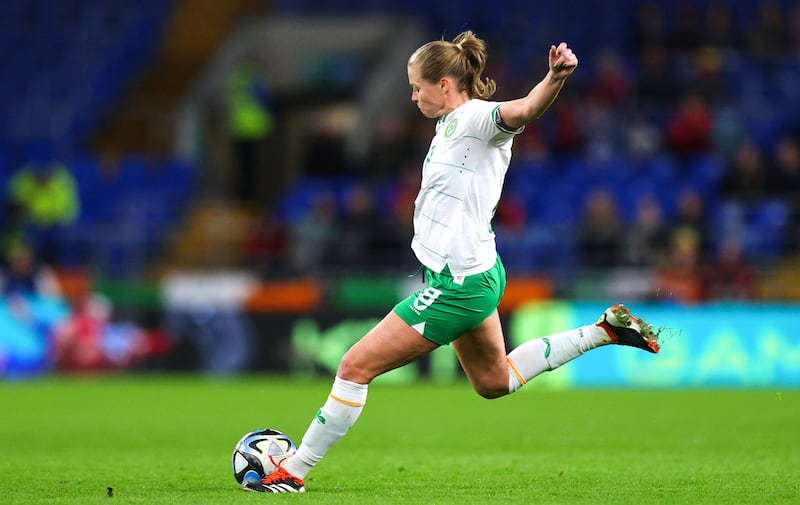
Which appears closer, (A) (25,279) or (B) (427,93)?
(B) (427,93)

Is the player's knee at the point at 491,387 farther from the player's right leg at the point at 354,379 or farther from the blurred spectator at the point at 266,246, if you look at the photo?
the blurred spectator at the point at 266,246

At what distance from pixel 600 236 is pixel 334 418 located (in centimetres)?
1188

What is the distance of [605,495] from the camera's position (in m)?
6.32

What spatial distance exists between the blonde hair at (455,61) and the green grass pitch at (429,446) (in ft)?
6.61

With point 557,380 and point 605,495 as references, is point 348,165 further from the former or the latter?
point 605,495

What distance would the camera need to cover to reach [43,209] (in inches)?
798

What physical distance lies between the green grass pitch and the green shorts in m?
0.81

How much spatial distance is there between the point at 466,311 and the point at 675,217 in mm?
12676

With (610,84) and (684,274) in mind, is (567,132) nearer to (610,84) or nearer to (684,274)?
(610,84)

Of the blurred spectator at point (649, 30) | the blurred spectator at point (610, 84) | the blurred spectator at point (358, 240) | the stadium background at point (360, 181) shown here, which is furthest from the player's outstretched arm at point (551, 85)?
the blurred spectator at point (649, 30)

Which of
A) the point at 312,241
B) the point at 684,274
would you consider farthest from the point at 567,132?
the point at 312,241

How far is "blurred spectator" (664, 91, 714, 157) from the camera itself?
1962 cm

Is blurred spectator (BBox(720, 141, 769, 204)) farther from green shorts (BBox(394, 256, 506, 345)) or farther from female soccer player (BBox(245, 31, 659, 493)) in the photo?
green shorts (BBox(394, 256, 506, 345))

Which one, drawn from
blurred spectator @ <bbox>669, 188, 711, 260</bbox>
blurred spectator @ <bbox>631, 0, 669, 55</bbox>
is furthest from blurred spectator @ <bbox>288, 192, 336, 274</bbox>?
blurred spectator @ <bbox>631, 0, 669, 55</bbox>
